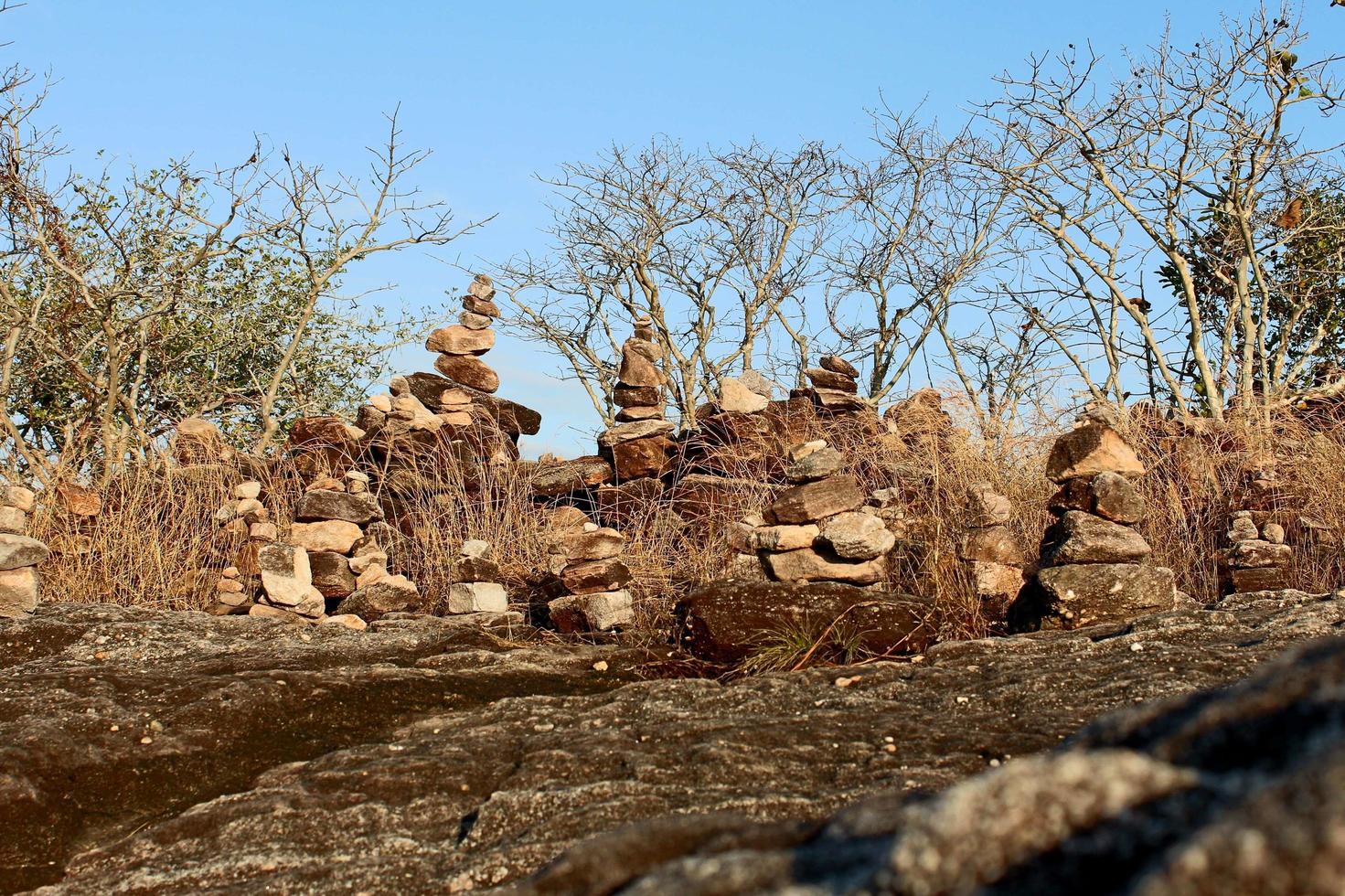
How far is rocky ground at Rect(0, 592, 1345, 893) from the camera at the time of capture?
0.99 metres

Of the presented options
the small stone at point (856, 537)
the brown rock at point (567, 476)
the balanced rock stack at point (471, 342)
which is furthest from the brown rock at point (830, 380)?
the small stone at point (856, 537)

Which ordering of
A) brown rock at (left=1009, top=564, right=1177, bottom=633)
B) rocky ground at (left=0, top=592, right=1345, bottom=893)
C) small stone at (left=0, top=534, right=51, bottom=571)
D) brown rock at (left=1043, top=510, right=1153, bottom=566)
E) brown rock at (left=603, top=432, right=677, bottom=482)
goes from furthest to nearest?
brown rock at (left=603, top=432, right=677, bottom=482)
small stone at (left=0, top=534, right=51, bottom=571)
brown rock at (left=1043, top=510, right=1153, bottom=566)
brown rock at (left=1009, top=564, right=1177, bottom=633)
rocky ground at (left=0, top=592, right=1345, bottom=893)

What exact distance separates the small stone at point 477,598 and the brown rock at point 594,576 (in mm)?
458

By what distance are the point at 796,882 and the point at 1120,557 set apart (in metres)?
5.63

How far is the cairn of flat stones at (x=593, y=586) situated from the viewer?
23.7ft

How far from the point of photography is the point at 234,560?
8.62 m

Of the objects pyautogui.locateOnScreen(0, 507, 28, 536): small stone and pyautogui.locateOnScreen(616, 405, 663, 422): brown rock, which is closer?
pyautogui.locateOnScreen(0, 507, 28, 536): small stone

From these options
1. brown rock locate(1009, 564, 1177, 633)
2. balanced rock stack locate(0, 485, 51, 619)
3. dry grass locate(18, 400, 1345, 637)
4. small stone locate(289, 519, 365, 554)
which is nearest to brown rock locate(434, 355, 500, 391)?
dry grass locate(18, 400, 1345, 637)

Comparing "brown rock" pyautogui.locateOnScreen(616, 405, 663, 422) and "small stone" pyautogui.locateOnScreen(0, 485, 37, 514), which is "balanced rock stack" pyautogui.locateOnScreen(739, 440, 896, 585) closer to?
"brown rock" pyautogui.locateOnScreen(616, 405, 663, 422)

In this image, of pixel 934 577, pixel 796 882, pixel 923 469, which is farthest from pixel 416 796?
pixel 923 469

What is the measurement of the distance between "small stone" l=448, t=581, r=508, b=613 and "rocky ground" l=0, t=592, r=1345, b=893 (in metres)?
0.88

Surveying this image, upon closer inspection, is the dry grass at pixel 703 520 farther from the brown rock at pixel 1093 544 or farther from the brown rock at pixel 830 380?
the brown rock at pixel 830 380

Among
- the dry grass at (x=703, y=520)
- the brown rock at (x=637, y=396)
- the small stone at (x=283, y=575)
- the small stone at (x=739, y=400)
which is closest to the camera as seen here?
the dry grass at (x=703, y=520)

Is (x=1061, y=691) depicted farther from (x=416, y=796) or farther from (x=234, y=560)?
(x=234, y=560)
